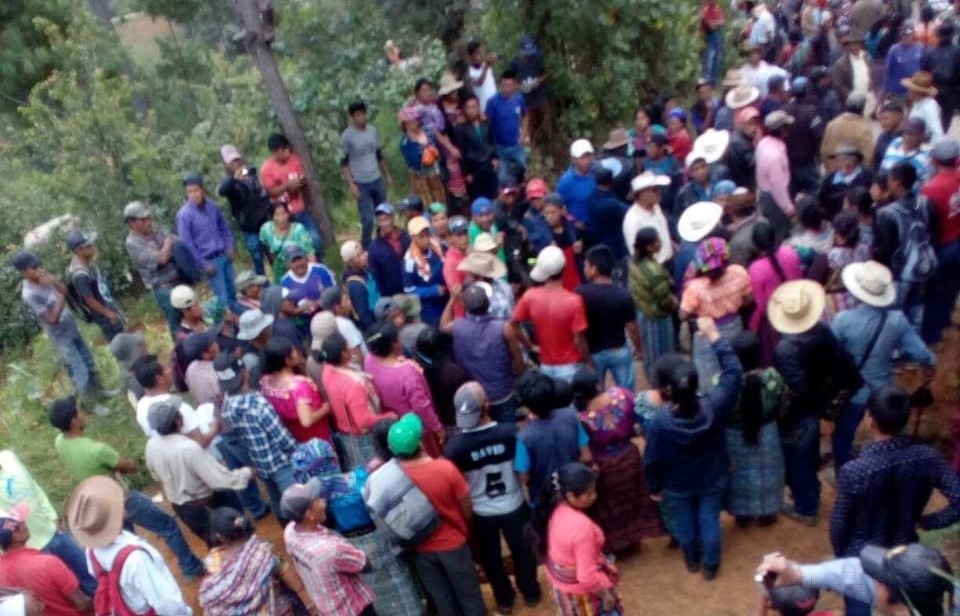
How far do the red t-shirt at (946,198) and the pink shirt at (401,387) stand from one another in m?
4.00

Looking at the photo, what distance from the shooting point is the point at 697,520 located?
16.4 feet

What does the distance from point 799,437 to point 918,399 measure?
0.93 m

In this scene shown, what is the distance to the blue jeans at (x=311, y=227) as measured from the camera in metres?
8.98

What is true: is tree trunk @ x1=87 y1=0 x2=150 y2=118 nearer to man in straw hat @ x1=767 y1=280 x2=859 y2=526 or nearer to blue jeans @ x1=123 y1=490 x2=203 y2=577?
blue jeans @ x1=123 y1=490 x2=203 y2=577

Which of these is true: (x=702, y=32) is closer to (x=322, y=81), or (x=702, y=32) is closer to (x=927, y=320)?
(x=322, y=81)

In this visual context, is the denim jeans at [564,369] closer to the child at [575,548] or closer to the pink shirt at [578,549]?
the child at [575,548]

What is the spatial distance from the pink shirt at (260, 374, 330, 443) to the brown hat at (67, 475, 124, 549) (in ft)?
3.89

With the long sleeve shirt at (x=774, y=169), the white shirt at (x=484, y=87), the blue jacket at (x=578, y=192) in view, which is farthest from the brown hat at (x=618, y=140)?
the white shirt at (x=484, y=87)

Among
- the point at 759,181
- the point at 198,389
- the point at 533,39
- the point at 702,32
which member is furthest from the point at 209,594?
the point at 702,32

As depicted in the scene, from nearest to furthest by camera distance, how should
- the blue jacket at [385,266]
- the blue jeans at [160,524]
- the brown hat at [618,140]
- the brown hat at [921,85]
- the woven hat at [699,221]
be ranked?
the blue jeans at [160,524], the woven hat at [699,221], the blue jacket at [385,266], the brown hat at [921,85], the brown hat at [618,140]

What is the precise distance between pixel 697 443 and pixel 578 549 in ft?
3.41

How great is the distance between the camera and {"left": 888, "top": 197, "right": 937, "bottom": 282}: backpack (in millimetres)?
Result: 5980

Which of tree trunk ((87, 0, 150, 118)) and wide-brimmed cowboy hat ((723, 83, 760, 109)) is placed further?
tree trunk ((87, 0, 150, 118))

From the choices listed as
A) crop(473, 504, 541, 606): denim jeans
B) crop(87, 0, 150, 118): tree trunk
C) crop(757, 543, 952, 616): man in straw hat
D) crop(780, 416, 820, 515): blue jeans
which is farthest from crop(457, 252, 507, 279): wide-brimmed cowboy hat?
crop(87, 0, 150, 118): tree trunk
